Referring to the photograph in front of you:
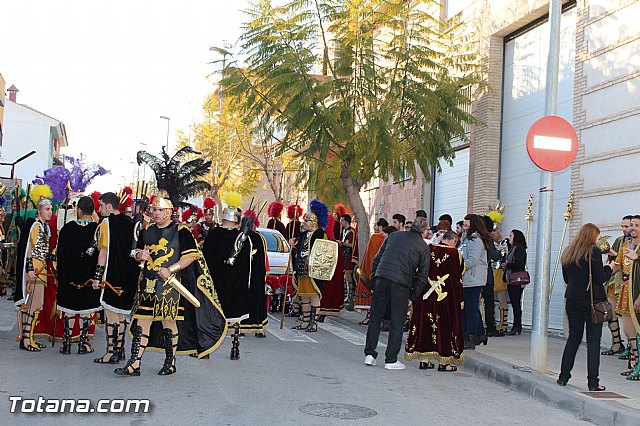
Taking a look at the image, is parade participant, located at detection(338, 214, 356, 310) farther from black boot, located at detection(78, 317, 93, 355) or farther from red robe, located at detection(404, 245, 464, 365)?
black boot, located at detection(78, 317, 93, 355)

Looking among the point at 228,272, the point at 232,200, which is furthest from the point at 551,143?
the point at 228,272

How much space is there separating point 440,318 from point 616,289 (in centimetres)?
305

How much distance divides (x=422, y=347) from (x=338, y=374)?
4.66 ft

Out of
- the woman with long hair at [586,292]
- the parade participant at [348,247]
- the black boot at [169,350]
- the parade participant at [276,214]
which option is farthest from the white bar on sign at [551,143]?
the parade participant at [276,214]

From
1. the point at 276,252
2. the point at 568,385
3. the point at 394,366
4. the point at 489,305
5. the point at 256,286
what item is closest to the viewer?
the point at 568,385

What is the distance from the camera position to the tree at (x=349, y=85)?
17.3m

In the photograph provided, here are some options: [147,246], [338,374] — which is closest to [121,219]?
[147,246]

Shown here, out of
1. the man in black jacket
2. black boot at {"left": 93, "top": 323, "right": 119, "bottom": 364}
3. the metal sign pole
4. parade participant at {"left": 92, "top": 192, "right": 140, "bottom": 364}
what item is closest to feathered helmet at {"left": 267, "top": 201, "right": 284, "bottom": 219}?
the man in black jacket

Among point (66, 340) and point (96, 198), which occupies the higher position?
point (96, 198)

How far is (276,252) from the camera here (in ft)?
69.0

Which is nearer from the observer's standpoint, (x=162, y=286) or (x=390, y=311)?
(x=162, y=286)

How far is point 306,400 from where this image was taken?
813cm

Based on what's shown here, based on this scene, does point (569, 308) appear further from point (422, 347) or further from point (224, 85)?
point (224, 85)

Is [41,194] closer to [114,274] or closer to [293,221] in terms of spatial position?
[114,274]
